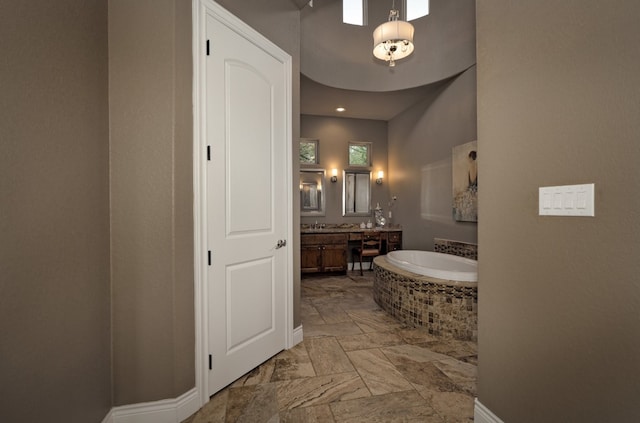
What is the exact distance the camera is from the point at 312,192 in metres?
5.90

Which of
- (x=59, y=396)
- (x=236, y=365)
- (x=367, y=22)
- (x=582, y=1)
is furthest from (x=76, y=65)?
(x=367, y=22)

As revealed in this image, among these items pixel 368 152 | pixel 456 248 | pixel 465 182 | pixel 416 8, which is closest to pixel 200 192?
pixel 465 182

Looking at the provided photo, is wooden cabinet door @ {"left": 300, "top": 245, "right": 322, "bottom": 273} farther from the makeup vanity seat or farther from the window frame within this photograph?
the window frame

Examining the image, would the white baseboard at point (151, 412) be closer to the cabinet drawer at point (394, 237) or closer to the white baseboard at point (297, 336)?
the white baseboard at point (297, 336)

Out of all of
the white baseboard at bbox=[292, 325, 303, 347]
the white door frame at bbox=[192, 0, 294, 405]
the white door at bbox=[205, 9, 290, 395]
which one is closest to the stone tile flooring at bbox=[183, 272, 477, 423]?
the white baseboard at bbox=[292, 325, 303, 347]

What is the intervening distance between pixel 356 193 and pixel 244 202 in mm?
4201

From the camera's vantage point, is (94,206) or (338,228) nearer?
(94,206)

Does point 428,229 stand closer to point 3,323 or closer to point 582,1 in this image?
point 582,1

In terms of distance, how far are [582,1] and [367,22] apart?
435 cm

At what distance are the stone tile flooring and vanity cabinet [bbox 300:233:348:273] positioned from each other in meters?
2.09

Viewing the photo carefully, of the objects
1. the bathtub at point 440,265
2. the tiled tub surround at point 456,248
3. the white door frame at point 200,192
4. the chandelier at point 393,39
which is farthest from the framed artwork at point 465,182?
the white door frame at point 200,192

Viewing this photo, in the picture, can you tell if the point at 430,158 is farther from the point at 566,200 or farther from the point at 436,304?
the point at 566,200

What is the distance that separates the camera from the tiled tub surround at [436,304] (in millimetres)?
2709

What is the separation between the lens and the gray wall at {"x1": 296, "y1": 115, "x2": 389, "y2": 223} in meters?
5.94
